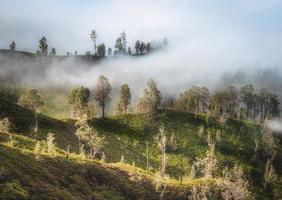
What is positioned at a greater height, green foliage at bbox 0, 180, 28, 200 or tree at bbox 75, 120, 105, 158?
green foliage at bbox 0, 180, 28, 200

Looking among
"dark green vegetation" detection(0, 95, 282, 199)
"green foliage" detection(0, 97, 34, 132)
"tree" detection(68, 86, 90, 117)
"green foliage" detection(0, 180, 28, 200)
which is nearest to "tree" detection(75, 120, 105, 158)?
"dark green vegetation" detection(0, 95, 282, 199)

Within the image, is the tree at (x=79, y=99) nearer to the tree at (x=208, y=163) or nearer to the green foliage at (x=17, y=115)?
the green foliage at (x=17, y=115)

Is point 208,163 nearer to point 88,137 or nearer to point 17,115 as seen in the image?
point 88,137

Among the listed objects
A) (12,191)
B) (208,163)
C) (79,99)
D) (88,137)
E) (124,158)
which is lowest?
(124,158)

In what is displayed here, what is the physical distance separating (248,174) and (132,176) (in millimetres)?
92925

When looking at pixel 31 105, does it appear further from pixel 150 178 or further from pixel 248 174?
pixel 150 178

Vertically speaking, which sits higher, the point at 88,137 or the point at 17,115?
the point at 17,115

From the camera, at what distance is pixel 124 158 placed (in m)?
147

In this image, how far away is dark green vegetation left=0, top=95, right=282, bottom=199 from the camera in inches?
2175

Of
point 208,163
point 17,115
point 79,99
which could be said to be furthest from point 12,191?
point 79,99

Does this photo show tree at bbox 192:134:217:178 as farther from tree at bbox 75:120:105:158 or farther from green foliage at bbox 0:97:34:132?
green foliage at bbox 0:97:34:132

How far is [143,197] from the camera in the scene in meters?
69.3

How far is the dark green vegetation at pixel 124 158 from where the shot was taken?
55247mm

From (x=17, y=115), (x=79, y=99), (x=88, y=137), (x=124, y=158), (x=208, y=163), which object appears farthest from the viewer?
(x=79, y=99)
